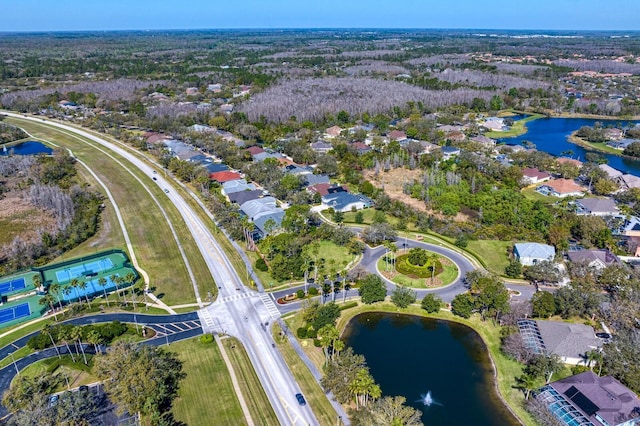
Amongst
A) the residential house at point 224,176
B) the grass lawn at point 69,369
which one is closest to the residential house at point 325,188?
the residential house at point 224,176

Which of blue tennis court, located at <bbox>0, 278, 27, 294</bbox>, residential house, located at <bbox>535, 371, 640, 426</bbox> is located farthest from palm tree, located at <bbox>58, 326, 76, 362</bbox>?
residential house, located at <bbox>535, 371, 640, 426</bbox>

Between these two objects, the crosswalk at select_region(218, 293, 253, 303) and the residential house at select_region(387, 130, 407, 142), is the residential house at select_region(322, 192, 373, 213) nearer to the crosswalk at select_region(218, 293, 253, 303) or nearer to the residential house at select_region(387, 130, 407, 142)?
the crosswalk at select_region(218, 293, 253, 303)

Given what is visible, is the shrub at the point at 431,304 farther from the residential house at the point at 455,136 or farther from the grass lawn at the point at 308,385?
the residential house at the point at 455,136

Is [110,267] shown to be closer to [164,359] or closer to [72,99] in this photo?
[164,359]

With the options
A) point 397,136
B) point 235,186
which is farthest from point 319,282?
point 397,136

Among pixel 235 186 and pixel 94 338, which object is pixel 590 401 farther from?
pixel 235 186

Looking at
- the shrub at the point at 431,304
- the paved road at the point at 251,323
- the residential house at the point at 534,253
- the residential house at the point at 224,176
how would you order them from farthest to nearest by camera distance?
1. the residential house at the point at 224,176
2. the residential house at the point at 534,253
3. the shrub at the point at 431,304
4. the paved road at the point at 251,323

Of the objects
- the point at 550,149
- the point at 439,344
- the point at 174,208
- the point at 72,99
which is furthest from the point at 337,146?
the point at 72,99
